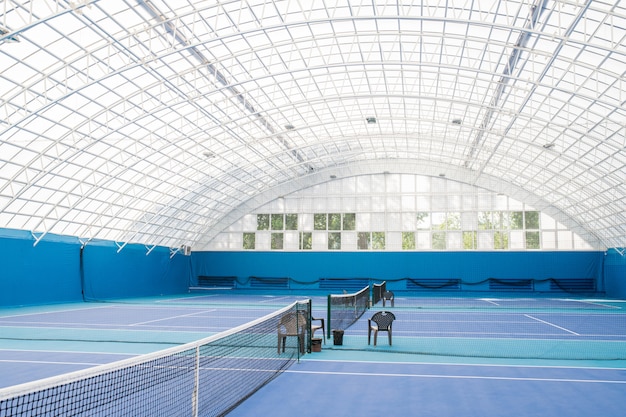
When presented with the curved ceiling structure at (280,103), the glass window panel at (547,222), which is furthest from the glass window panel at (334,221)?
the glass window panel at (547,222)

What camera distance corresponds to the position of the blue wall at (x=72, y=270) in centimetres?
2797

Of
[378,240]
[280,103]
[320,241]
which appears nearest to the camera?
[280,103]

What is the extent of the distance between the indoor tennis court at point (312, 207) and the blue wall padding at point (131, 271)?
16 cm

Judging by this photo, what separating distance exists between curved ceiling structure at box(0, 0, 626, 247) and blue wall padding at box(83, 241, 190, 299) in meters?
1.25

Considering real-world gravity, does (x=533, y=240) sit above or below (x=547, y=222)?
below

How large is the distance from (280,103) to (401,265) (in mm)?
17940

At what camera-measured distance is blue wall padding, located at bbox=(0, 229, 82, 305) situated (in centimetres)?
2759

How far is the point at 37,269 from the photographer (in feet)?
96.7

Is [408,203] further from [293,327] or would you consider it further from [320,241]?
[293,327]

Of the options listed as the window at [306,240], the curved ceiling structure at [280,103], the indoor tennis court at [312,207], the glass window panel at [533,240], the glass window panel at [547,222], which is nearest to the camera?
the indoor tennis court at [312,207]

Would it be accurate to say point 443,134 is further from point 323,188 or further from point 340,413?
point 340,413

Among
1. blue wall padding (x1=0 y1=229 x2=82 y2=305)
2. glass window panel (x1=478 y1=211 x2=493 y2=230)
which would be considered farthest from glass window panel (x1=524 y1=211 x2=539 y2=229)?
blue wall padding (x1=0 y1=229 x2=82 y2=305)

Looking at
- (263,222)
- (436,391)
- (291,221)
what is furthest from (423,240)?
(436,391)

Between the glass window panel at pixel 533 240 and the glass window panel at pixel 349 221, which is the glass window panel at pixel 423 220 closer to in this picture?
the glass window panel at pixel 349 221
